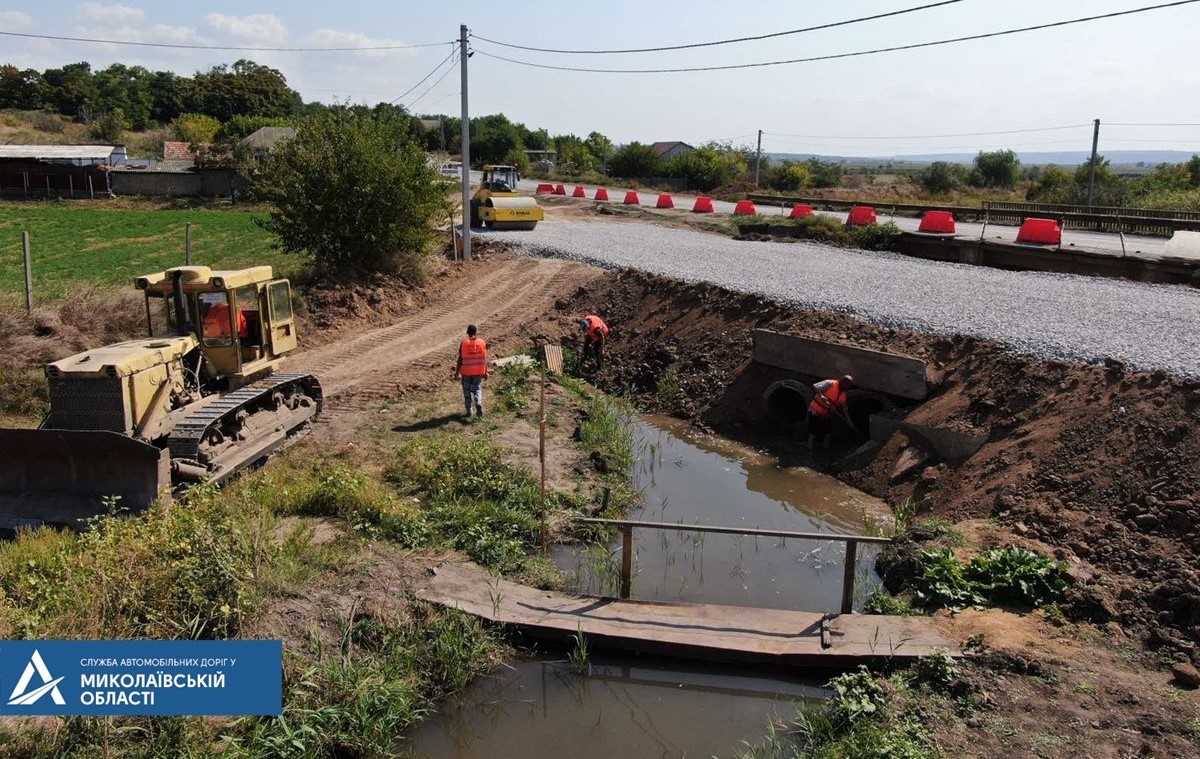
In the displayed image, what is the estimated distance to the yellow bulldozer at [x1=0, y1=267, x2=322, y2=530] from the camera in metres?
10.7

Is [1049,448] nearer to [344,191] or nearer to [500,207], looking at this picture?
[344,191]

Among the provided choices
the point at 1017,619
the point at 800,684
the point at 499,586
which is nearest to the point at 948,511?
the point at 1017,619

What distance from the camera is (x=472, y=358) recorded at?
48.9ft

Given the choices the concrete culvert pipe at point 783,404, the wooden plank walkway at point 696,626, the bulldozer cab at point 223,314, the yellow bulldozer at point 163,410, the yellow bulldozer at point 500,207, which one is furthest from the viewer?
the yellow bulldozer at point 500,207

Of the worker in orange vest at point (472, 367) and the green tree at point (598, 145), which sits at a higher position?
the green tree at point (598, 145)

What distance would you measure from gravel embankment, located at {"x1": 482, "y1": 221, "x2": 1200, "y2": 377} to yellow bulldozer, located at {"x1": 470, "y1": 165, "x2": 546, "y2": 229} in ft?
15.4

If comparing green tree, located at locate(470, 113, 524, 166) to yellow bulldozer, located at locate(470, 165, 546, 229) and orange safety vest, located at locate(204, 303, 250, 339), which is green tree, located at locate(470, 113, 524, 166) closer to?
yellow bulldozer, located at locate(470, 165, 546, 229)

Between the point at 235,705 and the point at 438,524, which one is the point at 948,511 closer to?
the point at 438,524

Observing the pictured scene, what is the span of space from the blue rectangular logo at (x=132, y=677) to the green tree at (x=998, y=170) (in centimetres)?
7746

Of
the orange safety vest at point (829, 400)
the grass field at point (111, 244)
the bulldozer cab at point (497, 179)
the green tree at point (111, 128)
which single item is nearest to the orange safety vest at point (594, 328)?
the orange safety vest at point (829, 400)

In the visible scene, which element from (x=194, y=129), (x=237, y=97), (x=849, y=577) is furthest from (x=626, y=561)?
(x=237, y=97)

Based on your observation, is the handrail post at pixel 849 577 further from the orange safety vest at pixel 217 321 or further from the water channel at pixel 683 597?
the orange safety vest at pixel 217 321

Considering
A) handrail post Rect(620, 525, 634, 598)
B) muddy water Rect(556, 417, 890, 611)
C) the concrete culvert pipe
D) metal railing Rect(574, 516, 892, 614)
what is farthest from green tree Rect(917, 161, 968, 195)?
handrail post Rect(620, 525, 634, 598)

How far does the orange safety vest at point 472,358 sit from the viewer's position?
14844 millimetres
